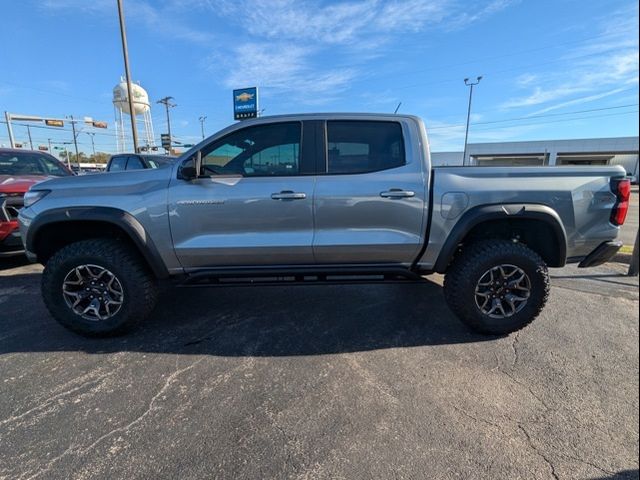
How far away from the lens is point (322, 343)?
3.08m

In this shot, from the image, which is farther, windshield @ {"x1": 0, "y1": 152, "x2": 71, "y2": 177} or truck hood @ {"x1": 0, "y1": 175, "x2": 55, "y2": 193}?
windshield @ {"x1": 0, "y1": 152, "x2": 71, "y2": 177}


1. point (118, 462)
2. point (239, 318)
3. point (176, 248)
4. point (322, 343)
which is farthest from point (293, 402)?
point (176, 248)

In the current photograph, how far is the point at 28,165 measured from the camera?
21.4 ft

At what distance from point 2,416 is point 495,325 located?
3732 mm

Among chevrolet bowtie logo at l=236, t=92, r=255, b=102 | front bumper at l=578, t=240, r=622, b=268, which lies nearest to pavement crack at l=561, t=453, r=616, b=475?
front bumper at l=578, t=240, r=622, b=268

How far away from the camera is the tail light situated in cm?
302

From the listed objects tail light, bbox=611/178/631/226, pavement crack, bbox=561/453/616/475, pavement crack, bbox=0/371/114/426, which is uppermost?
tail light, bbox=611/178/631/226

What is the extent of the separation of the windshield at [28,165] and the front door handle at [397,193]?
6.19m

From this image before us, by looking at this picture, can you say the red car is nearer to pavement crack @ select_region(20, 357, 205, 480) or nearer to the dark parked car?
the dark parked car

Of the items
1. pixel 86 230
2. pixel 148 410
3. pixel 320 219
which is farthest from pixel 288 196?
pixel 86 230

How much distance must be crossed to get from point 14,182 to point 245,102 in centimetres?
2620

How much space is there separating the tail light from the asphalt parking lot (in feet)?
3.53

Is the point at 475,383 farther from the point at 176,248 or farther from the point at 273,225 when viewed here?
the point at 176,248

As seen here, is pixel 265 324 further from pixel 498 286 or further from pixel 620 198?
pixel 620 198
